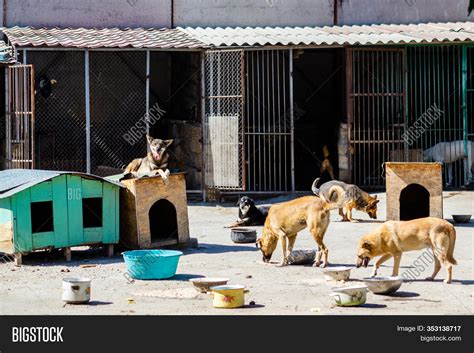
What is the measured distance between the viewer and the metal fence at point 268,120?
22828 mm

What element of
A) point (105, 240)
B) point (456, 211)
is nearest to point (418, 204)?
point (456, 211)

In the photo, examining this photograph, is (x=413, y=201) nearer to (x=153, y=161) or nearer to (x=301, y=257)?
(x=153, y=161)

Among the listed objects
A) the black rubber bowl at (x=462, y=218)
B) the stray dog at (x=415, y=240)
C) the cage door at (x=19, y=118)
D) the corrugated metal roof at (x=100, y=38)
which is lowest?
→ the black rubber bowl at (x=462, y=218)

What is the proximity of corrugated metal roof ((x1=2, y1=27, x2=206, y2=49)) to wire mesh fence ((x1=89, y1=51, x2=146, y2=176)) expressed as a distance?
198 cm

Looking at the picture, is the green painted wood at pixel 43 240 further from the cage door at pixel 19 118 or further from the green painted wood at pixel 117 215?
the cage door at pixel 19 118

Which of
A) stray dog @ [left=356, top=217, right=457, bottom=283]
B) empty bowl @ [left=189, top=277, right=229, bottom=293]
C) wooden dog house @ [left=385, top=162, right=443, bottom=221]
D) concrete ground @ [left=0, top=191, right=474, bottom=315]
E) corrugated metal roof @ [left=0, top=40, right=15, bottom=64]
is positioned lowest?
concrete ground @ [left=0, top=191, right=474, bottom=315]

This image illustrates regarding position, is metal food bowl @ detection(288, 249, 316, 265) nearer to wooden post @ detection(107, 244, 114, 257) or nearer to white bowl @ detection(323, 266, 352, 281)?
white bowl @ detection(323, 266, 352, 281)

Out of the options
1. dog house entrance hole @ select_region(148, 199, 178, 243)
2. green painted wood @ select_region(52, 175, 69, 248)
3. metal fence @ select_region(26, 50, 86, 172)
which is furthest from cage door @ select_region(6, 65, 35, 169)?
green painted wood @ select_region(52, 175, 69, 248)

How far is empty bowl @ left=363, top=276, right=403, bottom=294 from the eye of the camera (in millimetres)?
12180

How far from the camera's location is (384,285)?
12.2m

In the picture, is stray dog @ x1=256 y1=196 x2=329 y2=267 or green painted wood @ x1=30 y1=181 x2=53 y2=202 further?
green painted wood @ x1=30 y1=181 x2=53 y2=202

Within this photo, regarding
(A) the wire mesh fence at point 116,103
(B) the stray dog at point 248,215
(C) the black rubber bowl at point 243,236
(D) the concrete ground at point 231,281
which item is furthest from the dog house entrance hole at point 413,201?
(A) the wire mesh fence at point 116,103

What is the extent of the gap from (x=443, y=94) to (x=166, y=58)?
6920 millimetres

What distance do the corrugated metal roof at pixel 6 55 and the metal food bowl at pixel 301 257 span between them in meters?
9.34
